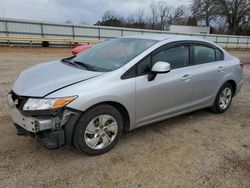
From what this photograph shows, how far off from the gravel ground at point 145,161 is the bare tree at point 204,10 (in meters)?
47.9

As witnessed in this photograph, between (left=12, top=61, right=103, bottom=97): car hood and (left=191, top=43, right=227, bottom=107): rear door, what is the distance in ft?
6.12

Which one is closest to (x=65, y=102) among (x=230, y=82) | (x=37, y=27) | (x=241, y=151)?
(x=241, y=151)

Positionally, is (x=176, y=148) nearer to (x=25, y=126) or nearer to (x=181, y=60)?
(x=181, y=60)

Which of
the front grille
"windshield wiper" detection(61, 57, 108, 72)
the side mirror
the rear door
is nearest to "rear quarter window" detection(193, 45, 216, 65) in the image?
the rear door

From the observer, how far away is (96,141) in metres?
2.94

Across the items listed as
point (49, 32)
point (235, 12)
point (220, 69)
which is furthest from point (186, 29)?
point (220, 69)

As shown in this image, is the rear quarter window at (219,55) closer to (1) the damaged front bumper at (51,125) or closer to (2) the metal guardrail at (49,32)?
(1) the damaged front bumper at (51,125)

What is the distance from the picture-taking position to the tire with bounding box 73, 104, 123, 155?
2732 mm

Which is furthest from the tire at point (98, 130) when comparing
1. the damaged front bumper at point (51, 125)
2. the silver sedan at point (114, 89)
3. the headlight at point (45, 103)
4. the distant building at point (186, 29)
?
the distant building at point (186, 29)

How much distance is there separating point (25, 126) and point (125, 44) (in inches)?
81.1

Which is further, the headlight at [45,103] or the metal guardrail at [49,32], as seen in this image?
the metal guardrail at [49,32]

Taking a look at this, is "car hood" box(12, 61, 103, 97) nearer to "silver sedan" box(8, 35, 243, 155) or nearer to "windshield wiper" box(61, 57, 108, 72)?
"silver sedan" box(8, 35, 243, 155)

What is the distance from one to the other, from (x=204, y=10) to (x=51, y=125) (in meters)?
51.1

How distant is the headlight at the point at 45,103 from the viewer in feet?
8.24
